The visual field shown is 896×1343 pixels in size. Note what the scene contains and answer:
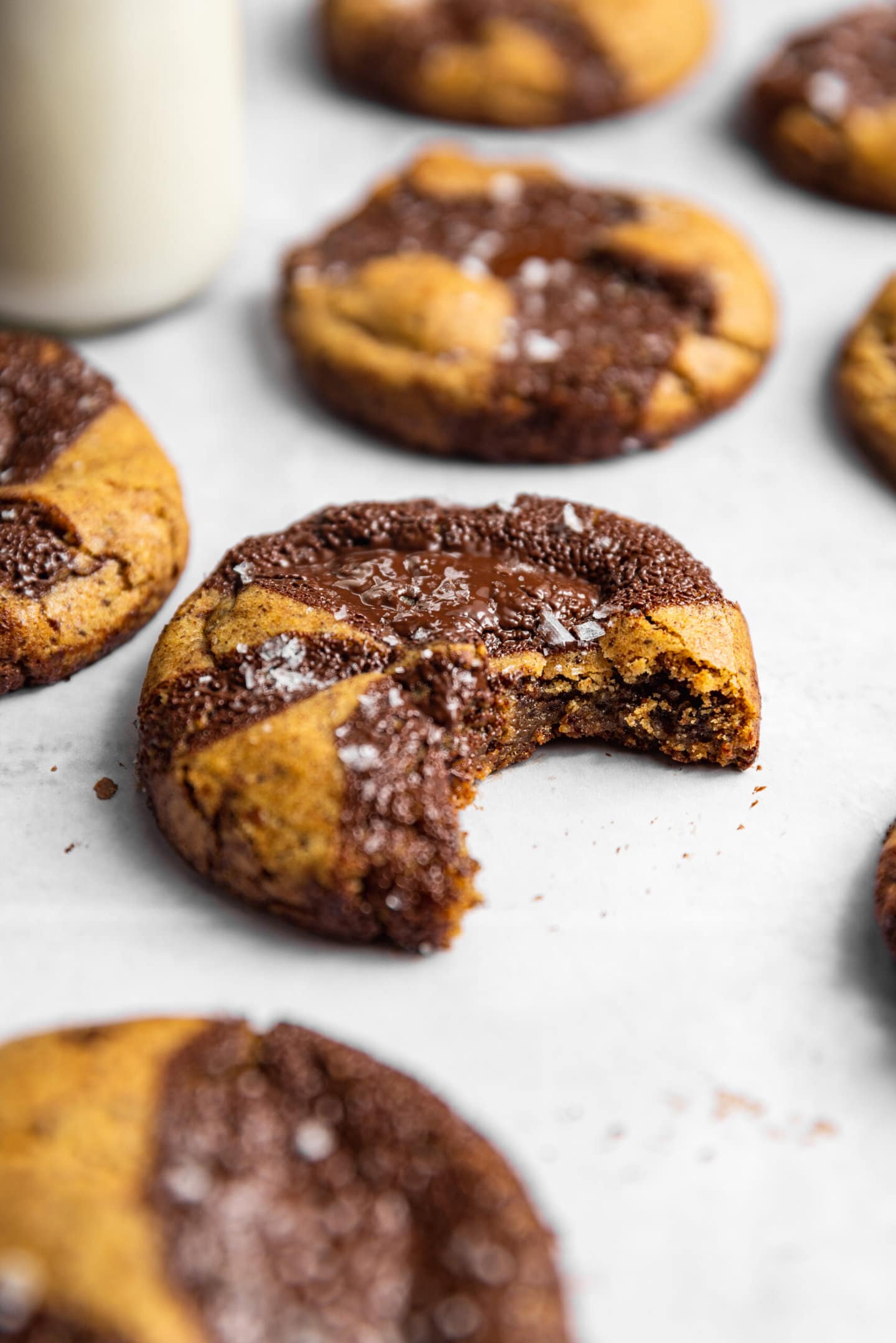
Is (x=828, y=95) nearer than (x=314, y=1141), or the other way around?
(x=314, y=1141)

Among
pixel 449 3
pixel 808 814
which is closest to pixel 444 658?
pixel 808 814

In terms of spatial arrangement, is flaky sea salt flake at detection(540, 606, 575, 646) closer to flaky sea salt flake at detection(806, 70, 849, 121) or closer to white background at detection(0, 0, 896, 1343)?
white background at detection(0, 0, 896, 1343)

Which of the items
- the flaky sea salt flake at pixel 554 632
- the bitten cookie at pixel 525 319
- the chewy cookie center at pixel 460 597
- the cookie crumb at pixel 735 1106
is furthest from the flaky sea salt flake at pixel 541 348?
the cookie crumb at pixel 735 1106

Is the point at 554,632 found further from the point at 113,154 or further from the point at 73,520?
the point at 113,154

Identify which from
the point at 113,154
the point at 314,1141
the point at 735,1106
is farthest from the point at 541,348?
the point at 314,1141

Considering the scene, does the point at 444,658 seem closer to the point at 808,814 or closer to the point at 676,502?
the point at 808,814

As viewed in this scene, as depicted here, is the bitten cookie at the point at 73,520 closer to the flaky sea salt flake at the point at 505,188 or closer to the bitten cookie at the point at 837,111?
the flaky sea salt flake at the point at 505,188
